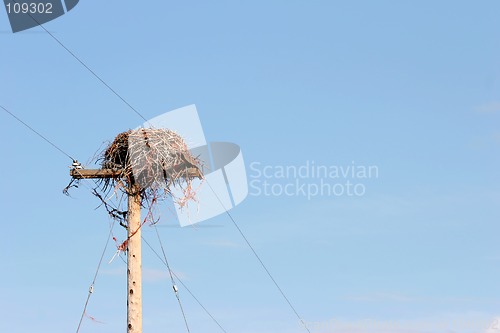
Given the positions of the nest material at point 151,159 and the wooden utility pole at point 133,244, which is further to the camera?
the nest material at point 151,159

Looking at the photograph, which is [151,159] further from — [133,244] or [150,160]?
[133,244]

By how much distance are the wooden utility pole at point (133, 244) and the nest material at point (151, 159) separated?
0.13m

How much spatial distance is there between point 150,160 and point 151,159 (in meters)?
0.03

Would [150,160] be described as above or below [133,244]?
above

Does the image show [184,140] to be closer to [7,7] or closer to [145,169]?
[145,169]

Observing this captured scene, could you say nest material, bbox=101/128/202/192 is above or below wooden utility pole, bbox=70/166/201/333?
above

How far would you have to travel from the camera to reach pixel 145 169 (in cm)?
1959

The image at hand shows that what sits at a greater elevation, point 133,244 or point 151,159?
point 151,159

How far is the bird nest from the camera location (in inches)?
770

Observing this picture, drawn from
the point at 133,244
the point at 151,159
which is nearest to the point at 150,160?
the point at 151,159

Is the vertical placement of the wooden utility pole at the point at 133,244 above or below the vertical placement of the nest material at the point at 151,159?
below

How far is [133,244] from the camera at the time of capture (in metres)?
19.0

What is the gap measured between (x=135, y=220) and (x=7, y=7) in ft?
17.4

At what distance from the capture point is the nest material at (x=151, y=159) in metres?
19.5
